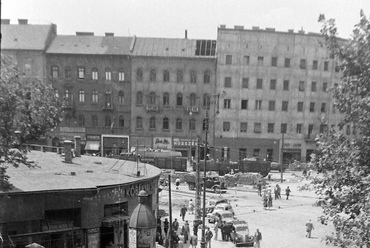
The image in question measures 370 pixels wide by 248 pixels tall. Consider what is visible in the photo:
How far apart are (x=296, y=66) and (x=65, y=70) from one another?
32.6 m

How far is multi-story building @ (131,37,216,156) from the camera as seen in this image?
50.9 m

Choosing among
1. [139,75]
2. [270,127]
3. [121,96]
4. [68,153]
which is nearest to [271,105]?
[270,127]

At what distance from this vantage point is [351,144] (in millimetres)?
9289

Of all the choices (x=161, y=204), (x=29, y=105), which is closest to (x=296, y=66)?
(x=161, y=204)

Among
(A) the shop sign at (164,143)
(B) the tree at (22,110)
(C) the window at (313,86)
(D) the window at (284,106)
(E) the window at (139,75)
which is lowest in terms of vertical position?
(A) the shop sign at (164,143)

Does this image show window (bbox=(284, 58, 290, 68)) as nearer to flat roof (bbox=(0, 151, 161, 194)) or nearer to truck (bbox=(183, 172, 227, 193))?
truck (bbox=(183, 172, 227, 193))

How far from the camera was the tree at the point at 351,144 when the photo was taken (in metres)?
8.59

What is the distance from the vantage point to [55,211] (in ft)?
48.9

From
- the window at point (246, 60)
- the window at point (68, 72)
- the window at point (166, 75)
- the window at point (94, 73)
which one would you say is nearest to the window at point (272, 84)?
the window at point (246, 60)

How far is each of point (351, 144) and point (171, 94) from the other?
42919 millimetres

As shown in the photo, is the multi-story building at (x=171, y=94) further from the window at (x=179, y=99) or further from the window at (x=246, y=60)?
the window at (x=246, y=60)

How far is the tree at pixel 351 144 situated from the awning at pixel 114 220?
9.89 metres

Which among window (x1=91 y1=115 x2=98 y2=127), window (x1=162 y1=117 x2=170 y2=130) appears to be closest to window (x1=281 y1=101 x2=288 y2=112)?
window (x1=162 y1=117 x2=170 y2=130)

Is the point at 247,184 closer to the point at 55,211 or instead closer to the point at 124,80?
the point at 124,80
